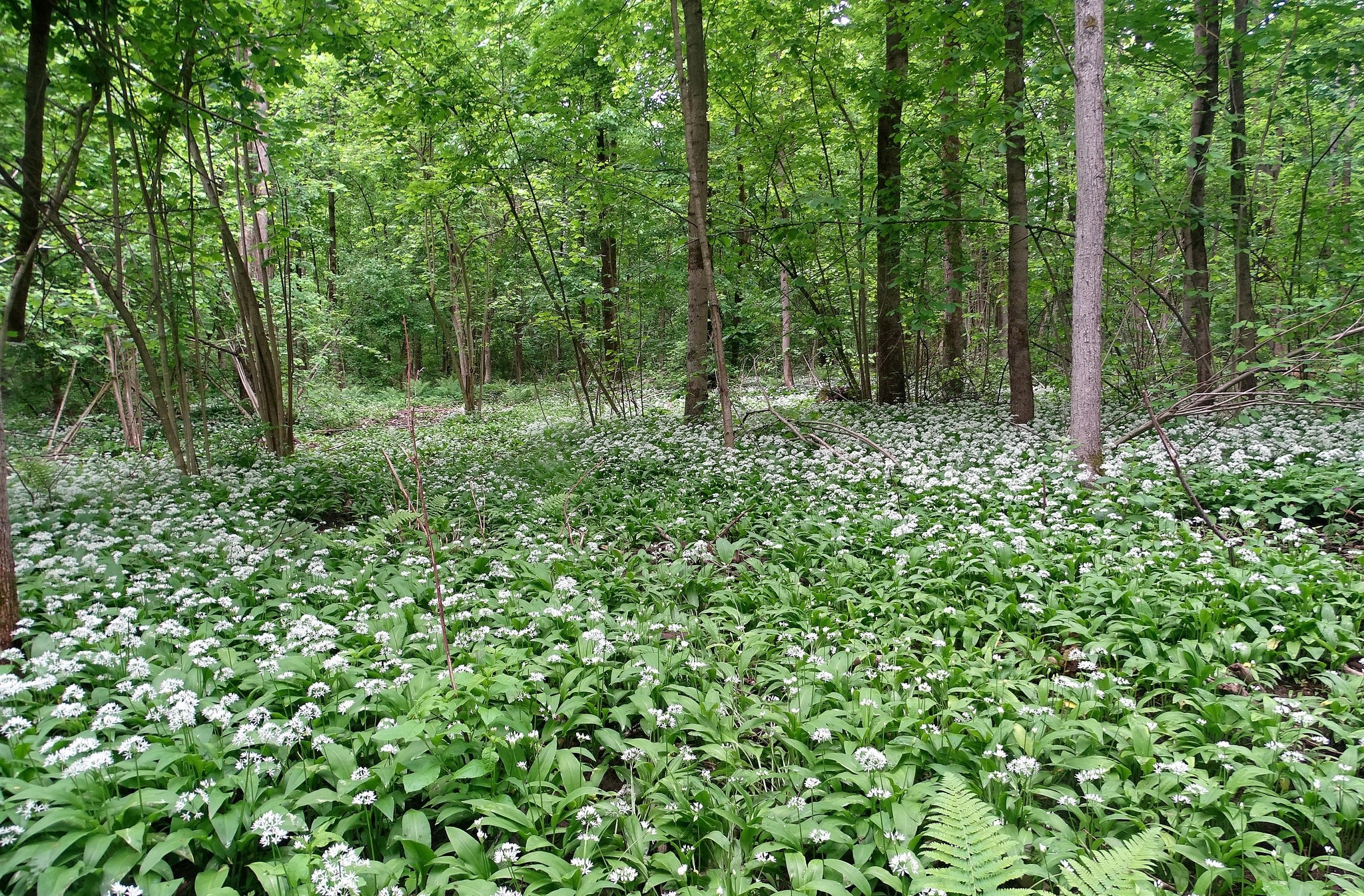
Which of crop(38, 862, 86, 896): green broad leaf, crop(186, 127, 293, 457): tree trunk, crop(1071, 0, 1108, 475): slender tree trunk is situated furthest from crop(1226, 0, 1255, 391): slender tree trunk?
crop(186, 127, 293, 457): tree trunk

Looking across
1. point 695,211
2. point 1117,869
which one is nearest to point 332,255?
point 695,211

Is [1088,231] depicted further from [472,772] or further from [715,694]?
[472,772]

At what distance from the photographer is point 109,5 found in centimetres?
571

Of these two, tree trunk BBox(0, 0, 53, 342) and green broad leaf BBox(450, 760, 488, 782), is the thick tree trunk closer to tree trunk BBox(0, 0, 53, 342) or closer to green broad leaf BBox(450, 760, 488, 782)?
green broad leaf BBox(450, 760, 488, 782)

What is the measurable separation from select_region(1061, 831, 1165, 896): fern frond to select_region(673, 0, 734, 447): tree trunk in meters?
7.15

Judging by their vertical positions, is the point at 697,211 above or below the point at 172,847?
above

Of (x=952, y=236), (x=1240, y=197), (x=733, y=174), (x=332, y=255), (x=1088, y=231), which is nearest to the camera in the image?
(x=1088, y=231)

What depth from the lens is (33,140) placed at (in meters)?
4.73

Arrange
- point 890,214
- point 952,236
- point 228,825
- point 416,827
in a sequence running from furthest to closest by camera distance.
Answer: point 952,236 → point 890,214 → point 416,827 → point 228,825

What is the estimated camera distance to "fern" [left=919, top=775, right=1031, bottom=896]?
1.95 m

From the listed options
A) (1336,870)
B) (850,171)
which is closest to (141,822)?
(1336,870)

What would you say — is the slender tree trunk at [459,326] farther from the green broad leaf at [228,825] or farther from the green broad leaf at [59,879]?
the green broad leaf at [59,879]

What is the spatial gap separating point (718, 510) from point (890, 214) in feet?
22.3

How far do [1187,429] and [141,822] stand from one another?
10.7 m
